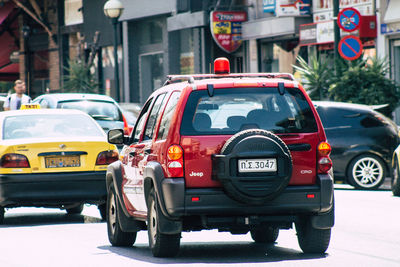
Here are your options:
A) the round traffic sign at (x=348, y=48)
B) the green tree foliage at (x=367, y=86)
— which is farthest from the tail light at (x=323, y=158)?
the round traffic sign at (x=348, y=48)

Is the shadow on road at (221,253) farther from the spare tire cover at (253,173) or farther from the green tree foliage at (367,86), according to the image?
the green tree foliage at (367,86)

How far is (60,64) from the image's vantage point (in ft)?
163

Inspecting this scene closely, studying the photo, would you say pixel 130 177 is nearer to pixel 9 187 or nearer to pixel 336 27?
pixel 9 187

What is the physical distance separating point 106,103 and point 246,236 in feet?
36.7

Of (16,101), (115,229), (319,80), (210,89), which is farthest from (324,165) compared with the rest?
(319,80)

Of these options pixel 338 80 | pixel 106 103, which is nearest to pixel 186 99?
pixel 106 103

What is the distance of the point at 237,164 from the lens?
29.7 feet

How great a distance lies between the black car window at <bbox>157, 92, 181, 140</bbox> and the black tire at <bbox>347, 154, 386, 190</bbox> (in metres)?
9.63

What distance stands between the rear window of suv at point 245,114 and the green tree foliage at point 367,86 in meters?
13.9

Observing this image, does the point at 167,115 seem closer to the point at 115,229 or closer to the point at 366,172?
the point at 115,229

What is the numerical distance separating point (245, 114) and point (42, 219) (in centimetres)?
606

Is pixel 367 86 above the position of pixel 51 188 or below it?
above

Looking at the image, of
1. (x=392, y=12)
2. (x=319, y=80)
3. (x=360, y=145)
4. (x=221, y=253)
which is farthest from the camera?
(x=392, y=12)

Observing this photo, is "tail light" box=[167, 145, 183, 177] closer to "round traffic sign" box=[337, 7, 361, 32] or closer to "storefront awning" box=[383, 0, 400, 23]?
"round traffic sign" box=[337, 7, 361, 32]
